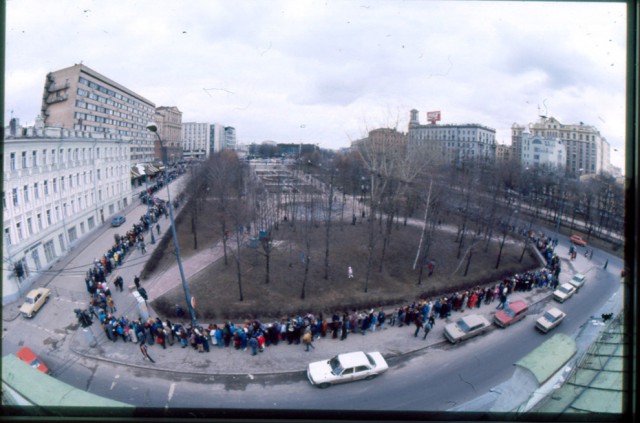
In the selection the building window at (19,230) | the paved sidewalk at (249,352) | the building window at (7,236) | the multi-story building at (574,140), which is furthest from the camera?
the multi-story building at (574,140)

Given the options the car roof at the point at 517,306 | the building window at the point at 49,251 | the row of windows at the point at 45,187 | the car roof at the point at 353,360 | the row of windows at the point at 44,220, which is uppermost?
the row of windows at the point at 45,187

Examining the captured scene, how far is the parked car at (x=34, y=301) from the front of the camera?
6.71 meters

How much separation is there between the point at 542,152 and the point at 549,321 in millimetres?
27373

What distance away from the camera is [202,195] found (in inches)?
746

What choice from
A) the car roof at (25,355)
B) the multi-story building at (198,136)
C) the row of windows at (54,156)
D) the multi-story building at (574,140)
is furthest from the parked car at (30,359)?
the multi-story building at (198,136)

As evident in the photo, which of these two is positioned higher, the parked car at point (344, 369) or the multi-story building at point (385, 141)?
the multi-story building at point (385, 141)

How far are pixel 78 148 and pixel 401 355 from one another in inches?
463

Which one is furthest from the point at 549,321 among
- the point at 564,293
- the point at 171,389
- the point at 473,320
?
the point at 171,389

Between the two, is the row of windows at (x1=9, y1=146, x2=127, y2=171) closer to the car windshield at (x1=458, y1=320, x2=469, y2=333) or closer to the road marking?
the road marking

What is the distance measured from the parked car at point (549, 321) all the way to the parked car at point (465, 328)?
1.18 meters

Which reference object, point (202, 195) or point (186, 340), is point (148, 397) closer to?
point (186, 340)

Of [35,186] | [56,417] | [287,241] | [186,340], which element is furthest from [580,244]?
[35,186]

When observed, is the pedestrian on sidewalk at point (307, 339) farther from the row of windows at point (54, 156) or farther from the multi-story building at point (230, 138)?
the multi-story building at point (230, 138)

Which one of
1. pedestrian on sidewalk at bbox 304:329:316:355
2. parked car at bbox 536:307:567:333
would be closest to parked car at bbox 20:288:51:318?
pedestrian on sidewalk at bbox 304:329:316:355
